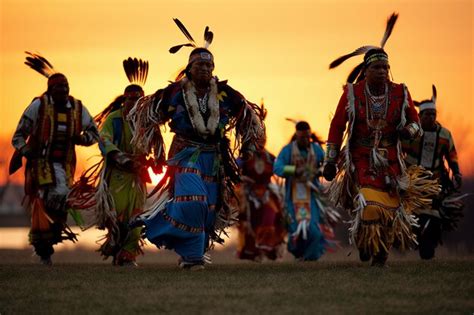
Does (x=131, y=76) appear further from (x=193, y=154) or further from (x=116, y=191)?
(x=193, y=154)

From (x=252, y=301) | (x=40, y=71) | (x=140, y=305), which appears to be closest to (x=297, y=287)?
(x=252, y=301)

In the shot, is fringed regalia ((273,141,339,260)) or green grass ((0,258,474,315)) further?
fringed regalia ((273,141,339,260))

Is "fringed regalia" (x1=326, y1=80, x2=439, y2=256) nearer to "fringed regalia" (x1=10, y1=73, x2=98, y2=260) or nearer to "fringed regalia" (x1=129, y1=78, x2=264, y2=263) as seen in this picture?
"fringed regalia" (x1=129, y1=78, x2=264, y2=263)

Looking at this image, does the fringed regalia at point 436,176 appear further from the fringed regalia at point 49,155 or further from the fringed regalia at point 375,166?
the fringed regalia at point 49,155

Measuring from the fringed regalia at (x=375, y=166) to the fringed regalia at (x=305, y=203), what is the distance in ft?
17.0

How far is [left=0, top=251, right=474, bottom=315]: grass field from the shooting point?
1025 cm

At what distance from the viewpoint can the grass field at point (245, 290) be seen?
1025 centimetres

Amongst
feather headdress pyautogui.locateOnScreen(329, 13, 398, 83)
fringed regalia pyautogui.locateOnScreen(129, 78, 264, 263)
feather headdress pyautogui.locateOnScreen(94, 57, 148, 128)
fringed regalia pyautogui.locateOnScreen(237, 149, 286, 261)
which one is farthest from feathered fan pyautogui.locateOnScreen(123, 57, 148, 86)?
fringed regalia pyautogui.locateOnScreen(237, 149, 286, 261)

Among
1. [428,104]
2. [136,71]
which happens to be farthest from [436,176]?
[136,71]

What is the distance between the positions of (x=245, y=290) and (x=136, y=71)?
17.2 ft

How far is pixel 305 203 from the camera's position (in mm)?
18906

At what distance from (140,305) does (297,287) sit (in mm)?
1542

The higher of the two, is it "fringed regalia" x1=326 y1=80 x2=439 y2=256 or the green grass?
"fringed regalia" x1=326 y1=80 x2=439 y2=256

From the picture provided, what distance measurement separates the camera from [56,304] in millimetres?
10602
